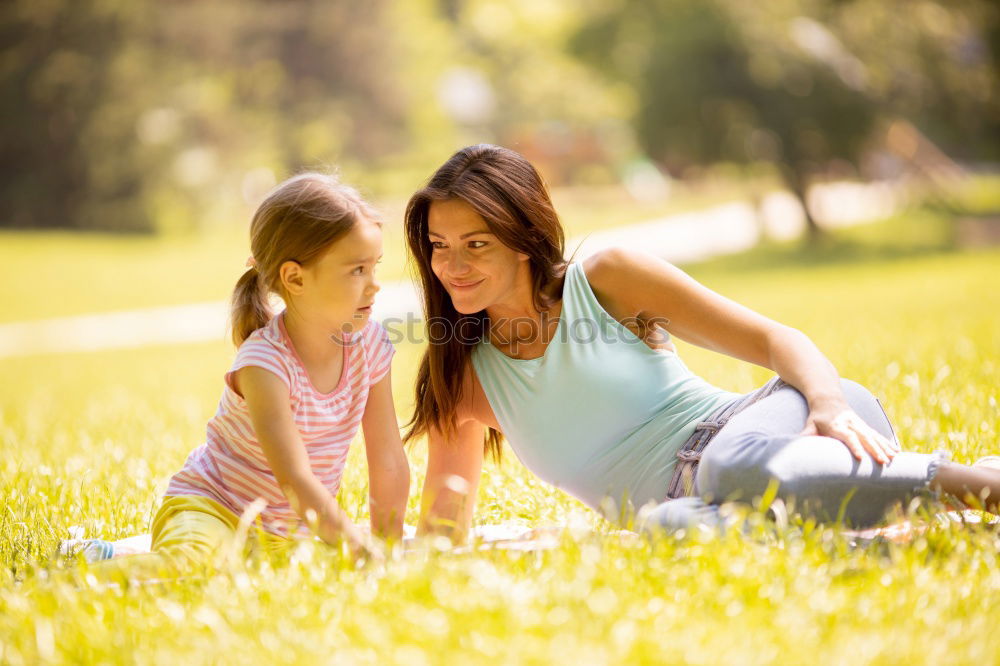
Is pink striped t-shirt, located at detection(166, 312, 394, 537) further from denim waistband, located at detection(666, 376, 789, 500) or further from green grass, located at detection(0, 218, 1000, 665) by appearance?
denim waistband, located at detection(666, 376, 789, 500)

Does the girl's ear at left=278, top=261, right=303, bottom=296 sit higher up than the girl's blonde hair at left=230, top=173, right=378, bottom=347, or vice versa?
the girl's blonde hair at left=230, top=173, right=378, bottom=347

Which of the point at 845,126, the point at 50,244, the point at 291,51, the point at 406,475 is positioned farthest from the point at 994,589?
the point at 291,51

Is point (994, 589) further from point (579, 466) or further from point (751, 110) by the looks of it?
point (751, 110)

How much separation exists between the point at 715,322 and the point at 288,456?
4.30 ft

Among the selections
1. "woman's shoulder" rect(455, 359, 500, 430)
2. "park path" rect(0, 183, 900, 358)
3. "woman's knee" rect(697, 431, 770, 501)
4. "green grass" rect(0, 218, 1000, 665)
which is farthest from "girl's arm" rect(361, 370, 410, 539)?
"park path" rect(0, 183, 900, 358)

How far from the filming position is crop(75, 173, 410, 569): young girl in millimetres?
2895

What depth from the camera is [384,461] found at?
311 cm

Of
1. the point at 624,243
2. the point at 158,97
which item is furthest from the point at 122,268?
the point at 624,243

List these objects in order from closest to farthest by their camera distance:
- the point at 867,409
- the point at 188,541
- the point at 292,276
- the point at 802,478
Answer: the point at 802,478 < the point at 188,541 < the point at 867,409 < the point at 292,276

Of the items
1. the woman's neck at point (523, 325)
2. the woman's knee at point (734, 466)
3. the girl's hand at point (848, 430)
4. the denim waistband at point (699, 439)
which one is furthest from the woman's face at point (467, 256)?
the girl's hand at point (848, 430)

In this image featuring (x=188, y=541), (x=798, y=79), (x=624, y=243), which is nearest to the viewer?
(x=188, y=541)

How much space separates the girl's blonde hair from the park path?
20.9 ft

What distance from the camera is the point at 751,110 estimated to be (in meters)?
17.5

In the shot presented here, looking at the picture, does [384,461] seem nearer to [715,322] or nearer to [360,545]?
[360,545]
